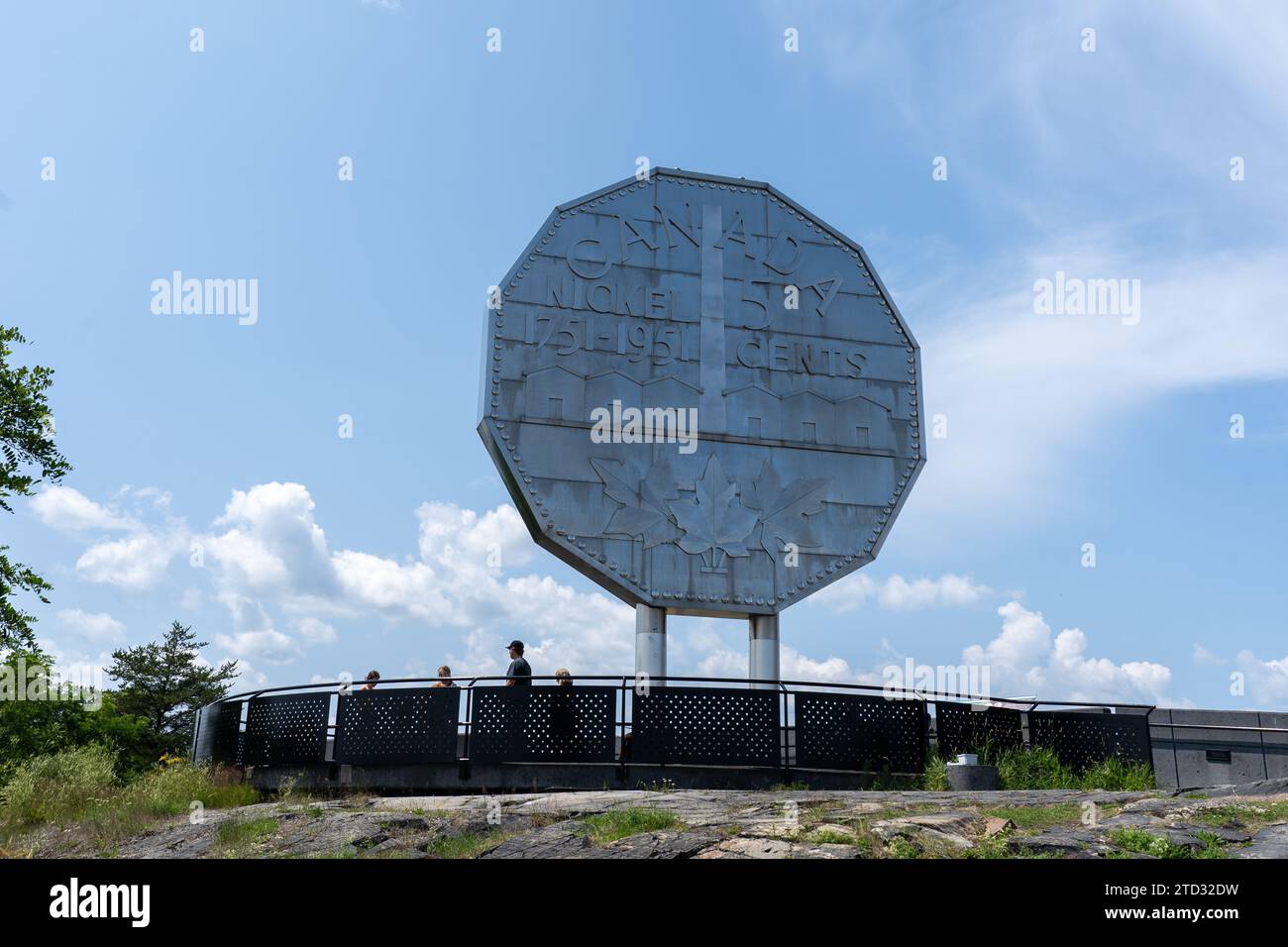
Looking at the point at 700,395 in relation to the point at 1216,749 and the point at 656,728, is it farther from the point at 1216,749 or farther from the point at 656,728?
the point at 1216,749

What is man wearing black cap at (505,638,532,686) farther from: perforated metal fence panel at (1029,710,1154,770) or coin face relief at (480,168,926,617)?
perforated metal fence panel at (1029,710,1154,770)

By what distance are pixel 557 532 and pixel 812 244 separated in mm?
7588

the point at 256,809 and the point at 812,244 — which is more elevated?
the point at 812,244

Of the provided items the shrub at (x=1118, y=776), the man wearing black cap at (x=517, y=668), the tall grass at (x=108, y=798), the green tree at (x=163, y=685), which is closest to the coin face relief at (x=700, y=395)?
the man wearing black cap at (x=517, y=668)

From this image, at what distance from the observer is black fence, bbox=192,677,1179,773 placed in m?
15.0

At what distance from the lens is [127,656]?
4775 cm

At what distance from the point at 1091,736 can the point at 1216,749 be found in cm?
531

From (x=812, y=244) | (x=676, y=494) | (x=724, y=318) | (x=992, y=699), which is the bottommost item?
(x=992, y=699)

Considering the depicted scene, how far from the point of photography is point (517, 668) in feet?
52.5

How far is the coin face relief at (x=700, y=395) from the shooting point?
18.9m

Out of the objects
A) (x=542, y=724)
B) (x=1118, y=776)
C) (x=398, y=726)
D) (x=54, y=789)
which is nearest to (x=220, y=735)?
(x=54, y=789)
